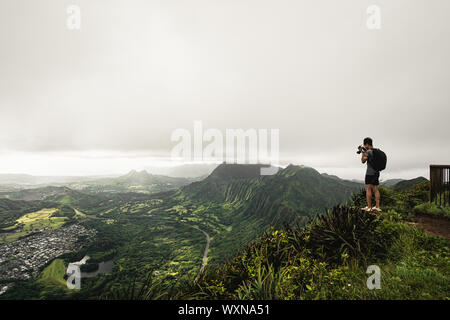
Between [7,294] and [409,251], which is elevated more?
[409,251]

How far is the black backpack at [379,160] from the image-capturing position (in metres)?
7.19

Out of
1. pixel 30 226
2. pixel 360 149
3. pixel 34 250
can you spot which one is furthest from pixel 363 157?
pixel 30 226

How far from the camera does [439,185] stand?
29.5 feet

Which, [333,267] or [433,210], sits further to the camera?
[433,210]

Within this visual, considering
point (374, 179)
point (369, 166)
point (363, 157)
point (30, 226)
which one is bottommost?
point (30, 226)

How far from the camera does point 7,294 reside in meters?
88.1

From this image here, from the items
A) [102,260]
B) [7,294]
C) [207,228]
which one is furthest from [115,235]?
[207,228]

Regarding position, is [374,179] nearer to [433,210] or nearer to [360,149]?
[360,149]

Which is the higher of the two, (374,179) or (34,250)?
(374,179)

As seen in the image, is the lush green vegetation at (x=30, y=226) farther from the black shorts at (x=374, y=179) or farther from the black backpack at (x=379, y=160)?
the black backpack at (x=379, y=160)

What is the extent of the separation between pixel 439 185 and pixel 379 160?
200 inches

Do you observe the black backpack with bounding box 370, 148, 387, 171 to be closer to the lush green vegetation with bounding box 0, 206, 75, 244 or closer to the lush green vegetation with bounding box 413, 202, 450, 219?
the lush green vegetation with bounding box 413, 202, 450, 219
